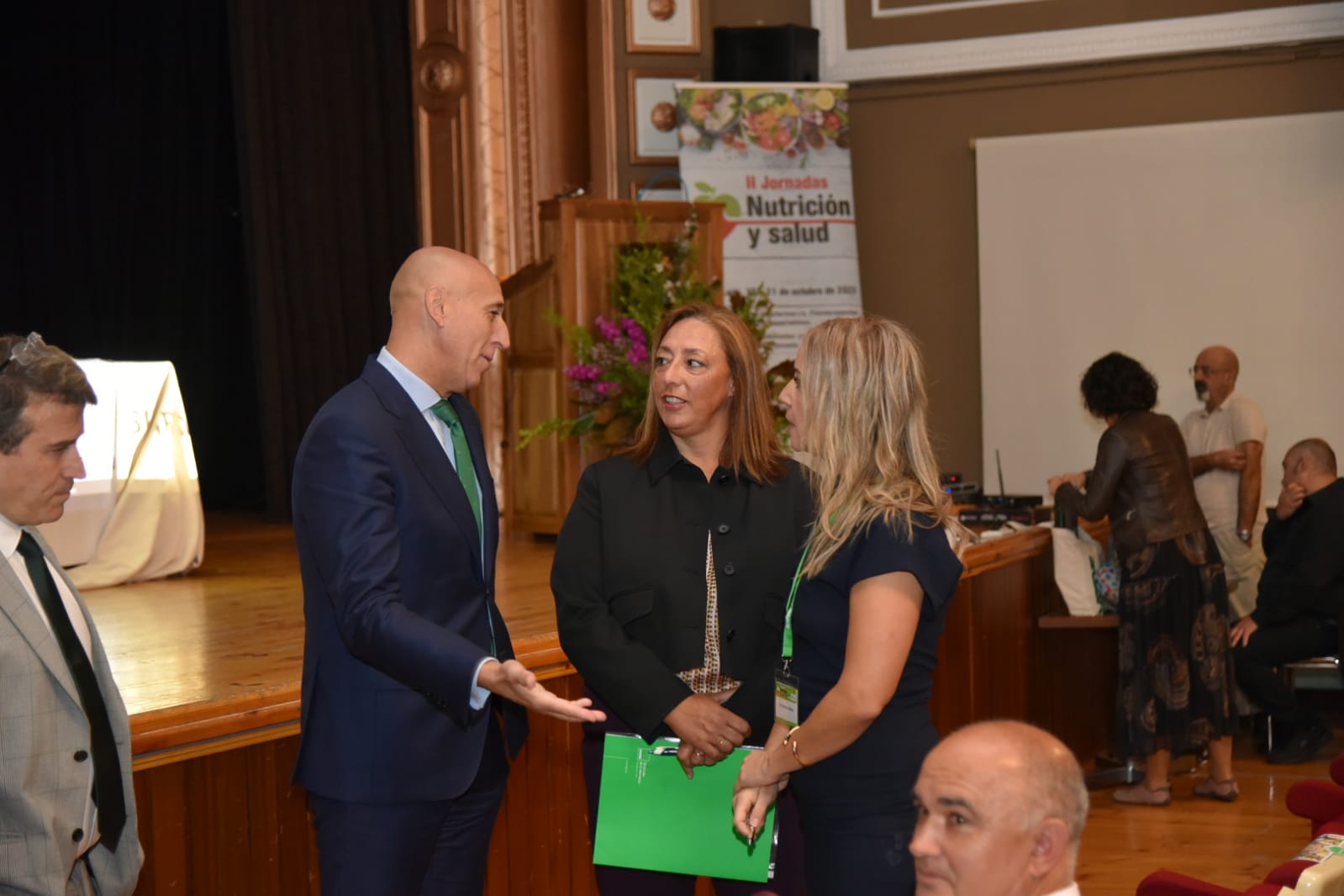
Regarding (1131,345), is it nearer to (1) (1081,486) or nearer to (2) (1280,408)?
(2) (1280,408)

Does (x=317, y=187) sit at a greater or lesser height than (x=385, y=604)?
greater

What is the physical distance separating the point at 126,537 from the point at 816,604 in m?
4.16

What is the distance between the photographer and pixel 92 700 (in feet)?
6.20

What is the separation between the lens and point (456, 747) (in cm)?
219

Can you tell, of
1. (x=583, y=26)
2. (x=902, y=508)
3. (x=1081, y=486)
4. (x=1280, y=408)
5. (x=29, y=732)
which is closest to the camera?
(x=29, y=732)

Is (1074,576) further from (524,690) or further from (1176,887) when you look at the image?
(524,690)

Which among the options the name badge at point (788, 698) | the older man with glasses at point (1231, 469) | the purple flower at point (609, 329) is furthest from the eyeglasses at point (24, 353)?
the older man with glasses at point (1231, 469)

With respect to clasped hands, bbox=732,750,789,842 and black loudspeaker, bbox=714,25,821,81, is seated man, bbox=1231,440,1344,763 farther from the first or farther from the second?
clasped hands, bbox=732,750,789,842

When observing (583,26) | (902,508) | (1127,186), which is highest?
(583,26)

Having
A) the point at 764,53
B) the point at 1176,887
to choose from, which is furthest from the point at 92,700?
the point at 764,53

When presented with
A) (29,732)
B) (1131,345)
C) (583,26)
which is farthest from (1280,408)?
(29,732)

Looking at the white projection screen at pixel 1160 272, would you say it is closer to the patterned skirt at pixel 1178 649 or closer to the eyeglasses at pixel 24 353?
the patterned skirt at pixel 1178 649

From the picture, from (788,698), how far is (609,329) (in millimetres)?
3671

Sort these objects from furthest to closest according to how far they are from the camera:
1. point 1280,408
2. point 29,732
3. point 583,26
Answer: point 583,26
point 1280,408
point 29,732
